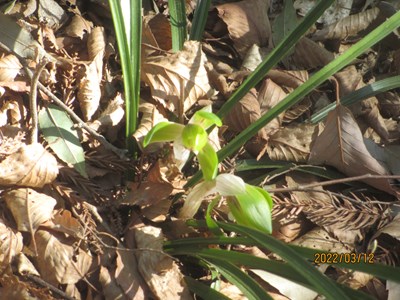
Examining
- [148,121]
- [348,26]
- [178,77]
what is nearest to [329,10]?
[348,26]

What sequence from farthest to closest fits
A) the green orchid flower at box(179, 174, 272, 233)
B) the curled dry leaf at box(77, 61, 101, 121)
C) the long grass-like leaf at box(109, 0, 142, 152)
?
the curled dry leaf at box(77, 61, 101, 121), the long grass-like leaf at box(109, 0, 142, 152), the green orchid flower at box(179, 174, 272, 233)

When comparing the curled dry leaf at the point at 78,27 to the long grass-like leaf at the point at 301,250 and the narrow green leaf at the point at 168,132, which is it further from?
the long grass-like leaf at the point at 301,250

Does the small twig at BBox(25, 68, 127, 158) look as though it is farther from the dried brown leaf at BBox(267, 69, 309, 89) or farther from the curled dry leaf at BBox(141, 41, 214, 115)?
the dried brown leaf at BBox(267, 69, 309, 89)

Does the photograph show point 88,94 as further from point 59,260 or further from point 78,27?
point 59,260

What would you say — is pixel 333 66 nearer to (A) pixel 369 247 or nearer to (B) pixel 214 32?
(A) pixel 369 247

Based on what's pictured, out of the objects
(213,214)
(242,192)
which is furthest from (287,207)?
(242,192)

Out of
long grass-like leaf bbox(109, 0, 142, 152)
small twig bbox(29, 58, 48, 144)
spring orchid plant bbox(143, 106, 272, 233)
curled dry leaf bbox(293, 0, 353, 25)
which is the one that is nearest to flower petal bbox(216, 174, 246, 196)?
spring orchid plant bbox(143, 106, 272, 233)

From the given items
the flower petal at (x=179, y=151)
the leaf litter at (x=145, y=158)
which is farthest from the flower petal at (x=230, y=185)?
the leaf litter at (x=145, y=158)
